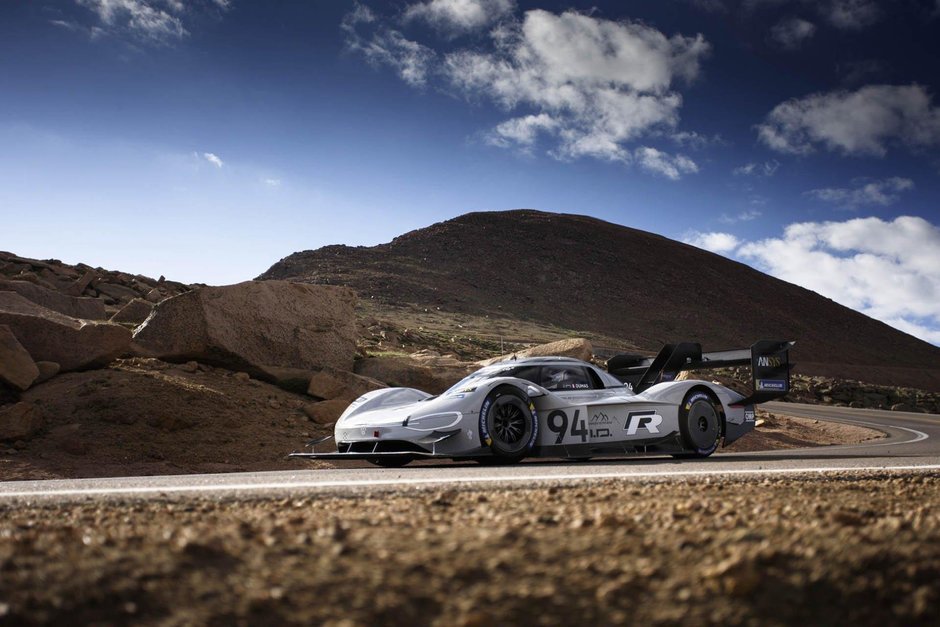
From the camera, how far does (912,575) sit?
2.72 m

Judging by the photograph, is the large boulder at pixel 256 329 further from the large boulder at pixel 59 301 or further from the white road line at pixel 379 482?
the white road line at pixel 379 482

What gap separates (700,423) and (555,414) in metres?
2.54

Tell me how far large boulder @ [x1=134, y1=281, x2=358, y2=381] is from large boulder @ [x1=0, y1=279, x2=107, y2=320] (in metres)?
4.32

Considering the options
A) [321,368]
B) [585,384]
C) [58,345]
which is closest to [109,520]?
[585,384]

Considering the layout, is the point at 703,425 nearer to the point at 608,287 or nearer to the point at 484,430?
the point at 484,430

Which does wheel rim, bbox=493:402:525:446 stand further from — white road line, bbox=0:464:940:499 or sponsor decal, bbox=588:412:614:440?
white road line, bbox=0:464:940:499

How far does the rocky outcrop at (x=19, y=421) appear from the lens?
37.1 ft

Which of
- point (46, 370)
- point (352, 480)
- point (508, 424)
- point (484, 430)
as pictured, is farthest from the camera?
point (46, 370)

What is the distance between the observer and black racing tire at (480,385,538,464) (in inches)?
374

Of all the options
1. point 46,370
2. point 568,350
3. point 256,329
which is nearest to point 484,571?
point 46,370

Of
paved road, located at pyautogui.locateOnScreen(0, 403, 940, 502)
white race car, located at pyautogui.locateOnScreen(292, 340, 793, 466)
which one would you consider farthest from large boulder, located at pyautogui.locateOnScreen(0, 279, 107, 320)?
paved road, located at pyautogui.locateOnScreen(0, 403, 940, 502)

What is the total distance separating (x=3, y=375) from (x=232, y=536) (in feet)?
35.9

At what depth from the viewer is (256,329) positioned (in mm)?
15148

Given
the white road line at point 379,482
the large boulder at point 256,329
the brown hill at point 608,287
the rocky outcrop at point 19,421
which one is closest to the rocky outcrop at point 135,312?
the large boulder at point 256,329
